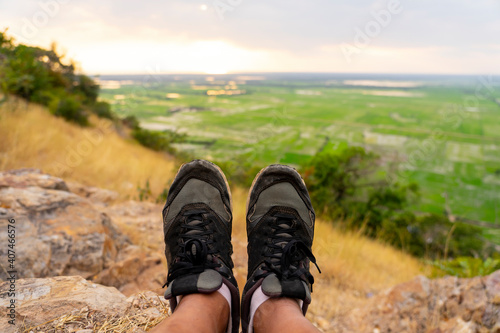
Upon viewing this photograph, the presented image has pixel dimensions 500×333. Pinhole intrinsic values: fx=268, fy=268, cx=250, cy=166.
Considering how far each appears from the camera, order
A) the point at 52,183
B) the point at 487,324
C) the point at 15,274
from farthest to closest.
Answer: the point at 52,183
the point at 487,324
the point at 15,274

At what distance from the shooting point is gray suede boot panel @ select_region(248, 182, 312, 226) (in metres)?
1.93

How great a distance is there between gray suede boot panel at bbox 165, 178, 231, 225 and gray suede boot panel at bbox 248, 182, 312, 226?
23cm

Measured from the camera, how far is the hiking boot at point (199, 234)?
4.24ft

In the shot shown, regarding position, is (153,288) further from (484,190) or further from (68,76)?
(484,190)

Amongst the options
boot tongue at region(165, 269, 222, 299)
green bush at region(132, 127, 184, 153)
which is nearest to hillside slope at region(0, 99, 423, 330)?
boot tongue at region(165, 269, 222, 299)

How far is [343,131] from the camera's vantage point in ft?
65.6

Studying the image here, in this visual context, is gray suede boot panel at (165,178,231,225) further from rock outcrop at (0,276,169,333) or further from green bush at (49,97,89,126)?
green bush at (49,97,89,126)

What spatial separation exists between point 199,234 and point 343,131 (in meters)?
19.9

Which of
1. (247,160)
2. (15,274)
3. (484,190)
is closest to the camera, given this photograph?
(15,274)

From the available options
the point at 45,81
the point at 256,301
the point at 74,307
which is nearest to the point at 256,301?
the point at 256,301

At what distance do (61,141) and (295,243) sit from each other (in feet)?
15.6

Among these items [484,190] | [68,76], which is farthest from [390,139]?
[68,76]

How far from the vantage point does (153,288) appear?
1.66m

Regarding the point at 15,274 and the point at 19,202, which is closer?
the point at 15,274
